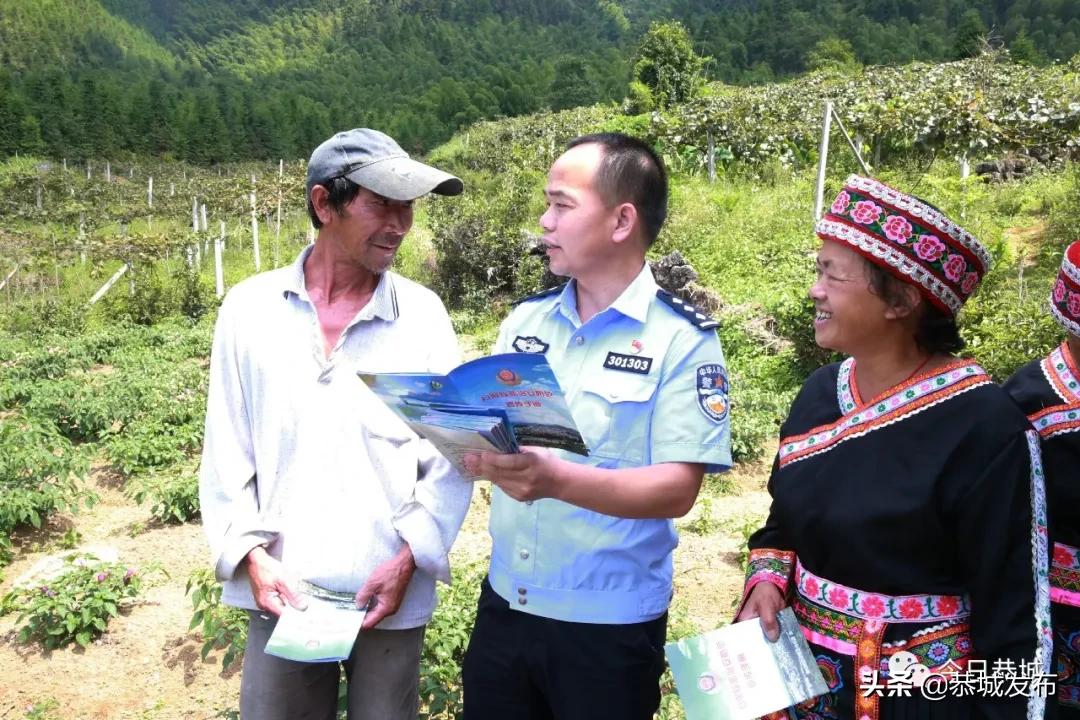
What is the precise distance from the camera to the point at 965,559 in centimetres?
152

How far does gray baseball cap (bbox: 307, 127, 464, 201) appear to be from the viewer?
1.90 meters

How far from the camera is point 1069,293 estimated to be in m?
1.98

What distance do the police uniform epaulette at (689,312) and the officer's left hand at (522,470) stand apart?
1.56ft

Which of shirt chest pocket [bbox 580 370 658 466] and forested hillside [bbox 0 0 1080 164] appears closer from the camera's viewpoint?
shirt chest pocket [bbox 580 370 658 466]

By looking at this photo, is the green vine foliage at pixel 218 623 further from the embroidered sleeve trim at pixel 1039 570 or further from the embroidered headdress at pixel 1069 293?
the embroidered headdress at pixel 1069 293

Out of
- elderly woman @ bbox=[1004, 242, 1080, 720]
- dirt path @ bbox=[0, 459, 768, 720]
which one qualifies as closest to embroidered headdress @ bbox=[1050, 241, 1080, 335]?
elderly woman @ bbox=[1004, 242, 1080, 720]

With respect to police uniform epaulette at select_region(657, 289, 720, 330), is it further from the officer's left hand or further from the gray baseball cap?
the gray baseball cap

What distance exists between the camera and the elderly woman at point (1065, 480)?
188 centimetres

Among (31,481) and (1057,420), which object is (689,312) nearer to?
(1057,420)

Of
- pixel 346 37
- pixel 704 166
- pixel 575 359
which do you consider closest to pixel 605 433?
pixel 575 359

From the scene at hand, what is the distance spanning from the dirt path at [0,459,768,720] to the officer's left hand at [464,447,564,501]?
2.31 m

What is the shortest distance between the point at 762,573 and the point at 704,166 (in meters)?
15.3

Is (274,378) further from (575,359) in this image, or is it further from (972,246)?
(972,246)

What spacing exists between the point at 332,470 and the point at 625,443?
644mm
